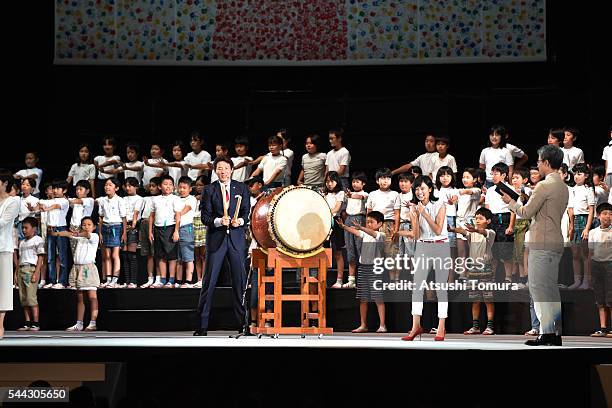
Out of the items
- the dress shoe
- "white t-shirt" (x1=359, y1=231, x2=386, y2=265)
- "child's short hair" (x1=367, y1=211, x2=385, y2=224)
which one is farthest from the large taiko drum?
the dress shoe

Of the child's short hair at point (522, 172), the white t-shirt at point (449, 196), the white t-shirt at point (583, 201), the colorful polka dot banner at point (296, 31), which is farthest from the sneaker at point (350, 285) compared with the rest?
the colorful polka dot banner at point (296, 31)

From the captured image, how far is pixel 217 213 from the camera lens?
9148 mm

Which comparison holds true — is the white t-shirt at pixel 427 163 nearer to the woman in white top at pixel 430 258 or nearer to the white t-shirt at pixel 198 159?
the white t-shirt at pixel 198 159

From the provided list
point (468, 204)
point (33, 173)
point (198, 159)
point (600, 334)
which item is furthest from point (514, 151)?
point (33, 173)

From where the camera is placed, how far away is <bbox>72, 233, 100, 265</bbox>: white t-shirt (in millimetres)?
10547

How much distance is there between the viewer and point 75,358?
7020mm

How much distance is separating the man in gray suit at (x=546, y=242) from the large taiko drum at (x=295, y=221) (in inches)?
65.0

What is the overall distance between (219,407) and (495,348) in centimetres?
189

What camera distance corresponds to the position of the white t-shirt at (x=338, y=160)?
479 inches

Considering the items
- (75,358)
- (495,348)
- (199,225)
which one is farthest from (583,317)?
(75,358)

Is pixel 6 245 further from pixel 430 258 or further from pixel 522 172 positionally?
pixel 522 172

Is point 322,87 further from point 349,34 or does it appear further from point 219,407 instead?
point 219,407

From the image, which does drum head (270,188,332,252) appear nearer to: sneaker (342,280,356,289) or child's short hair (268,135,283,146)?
sneaker (342,280,356,289)

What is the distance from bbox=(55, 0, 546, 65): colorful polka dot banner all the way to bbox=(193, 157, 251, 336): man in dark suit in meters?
5.67
